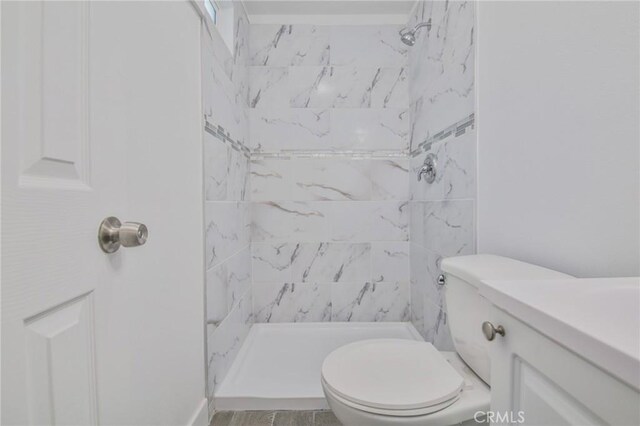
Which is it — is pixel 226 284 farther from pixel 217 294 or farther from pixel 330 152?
pixel 330 152

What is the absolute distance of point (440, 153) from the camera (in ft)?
5.41

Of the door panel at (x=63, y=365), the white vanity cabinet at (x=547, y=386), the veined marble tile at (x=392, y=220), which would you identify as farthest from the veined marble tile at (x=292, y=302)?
the white vanity cabinet at (x=547, y=386)

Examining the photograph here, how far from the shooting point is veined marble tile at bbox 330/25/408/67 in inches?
87.1

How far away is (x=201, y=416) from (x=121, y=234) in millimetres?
1022

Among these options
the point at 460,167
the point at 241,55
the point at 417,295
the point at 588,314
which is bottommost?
the point at 417,295

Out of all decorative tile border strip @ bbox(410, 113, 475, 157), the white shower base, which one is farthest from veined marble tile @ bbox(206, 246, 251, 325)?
decorative tile border strip @ bbox(410, 113, 475, 157)

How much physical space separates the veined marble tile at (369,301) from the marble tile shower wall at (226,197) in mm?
661

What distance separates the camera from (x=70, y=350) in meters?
0.56

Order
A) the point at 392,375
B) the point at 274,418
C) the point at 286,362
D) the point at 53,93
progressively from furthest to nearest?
the point at 286,362, the point at 274,418, the point at 392,375, the point at 53,93

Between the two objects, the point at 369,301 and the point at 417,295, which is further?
the point at 369,301

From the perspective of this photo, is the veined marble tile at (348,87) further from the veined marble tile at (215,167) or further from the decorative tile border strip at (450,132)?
the veined marble tile at (215,167)

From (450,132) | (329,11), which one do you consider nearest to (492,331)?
(450,132)

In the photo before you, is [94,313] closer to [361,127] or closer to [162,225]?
[162,225]

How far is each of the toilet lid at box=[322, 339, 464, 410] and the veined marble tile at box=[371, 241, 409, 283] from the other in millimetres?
1082
